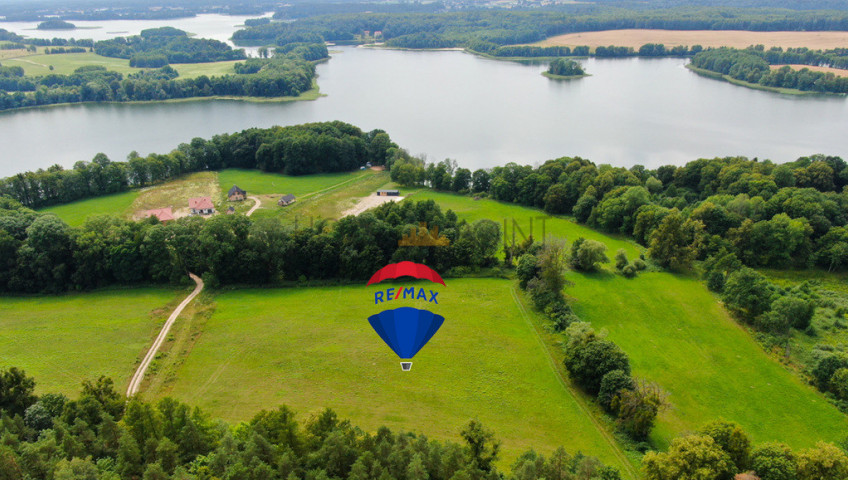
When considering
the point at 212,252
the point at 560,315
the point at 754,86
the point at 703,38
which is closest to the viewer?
the point at 560,315

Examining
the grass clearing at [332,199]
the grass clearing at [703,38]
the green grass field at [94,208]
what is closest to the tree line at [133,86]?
the grass clearing at [332,199]

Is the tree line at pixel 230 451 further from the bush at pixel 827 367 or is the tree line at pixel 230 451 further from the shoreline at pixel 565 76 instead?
the shoreline at pixel 565 76

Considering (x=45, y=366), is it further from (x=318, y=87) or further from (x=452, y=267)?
(x=318, y=87)

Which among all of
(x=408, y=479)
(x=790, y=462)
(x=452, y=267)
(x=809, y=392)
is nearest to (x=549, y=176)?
(x=452, y=267)

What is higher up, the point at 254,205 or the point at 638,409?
the point at 254,205

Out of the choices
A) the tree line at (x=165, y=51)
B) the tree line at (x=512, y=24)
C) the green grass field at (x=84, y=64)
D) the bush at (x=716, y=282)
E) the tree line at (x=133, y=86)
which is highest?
the tree line at (x=512, y=24)

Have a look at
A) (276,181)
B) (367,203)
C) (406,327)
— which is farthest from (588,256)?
(276,181)

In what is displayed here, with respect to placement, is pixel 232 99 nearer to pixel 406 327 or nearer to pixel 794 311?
pixel 406 327

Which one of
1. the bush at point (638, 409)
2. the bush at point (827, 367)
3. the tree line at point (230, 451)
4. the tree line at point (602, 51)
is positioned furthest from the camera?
the tree line at point (602, 51)
